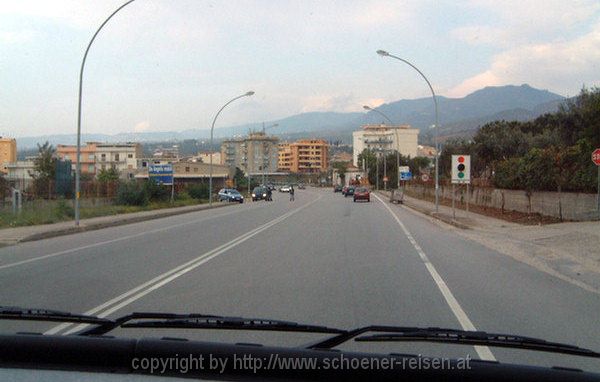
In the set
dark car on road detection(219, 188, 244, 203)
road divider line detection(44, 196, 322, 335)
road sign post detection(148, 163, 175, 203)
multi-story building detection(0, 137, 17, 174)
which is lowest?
dark car on road detection(219, 188, 244, 203)

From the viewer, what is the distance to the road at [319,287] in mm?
7961

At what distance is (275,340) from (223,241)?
14492 millimetres

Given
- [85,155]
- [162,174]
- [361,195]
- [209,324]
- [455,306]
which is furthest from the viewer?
[85,155]

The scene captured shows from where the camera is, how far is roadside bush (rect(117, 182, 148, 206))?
49.0 m

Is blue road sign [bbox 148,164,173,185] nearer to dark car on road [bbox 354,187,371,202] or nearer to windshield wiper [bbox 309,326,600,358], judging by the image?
dark car on road [bbox 354,187,371,202]

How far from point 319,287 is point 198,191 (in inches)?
2268

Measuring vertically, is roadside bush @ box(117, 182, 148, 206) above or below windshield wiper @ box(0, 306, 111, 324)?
below

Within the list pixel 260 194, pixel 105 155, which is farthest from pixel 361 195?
pixel 105 155

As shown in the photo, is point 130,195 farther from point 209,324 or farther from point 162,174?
point 209,324

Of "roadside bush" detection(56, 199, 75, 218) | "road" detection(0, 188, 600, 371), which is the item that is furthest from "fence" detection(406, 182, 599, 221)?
"roadside bush" detection(56, 199, 75, 218)

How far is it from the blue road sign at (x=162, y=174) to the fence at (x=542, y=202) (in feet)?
77.2

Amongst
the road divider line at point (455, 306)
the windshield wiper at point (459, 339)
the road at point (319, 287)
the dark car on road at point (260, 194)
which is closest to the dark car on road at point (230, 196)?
the dark car on road at point (260, 194)

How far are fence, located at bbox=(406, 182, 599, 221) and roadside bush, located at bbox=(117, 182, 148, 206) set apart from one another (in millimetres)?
23956

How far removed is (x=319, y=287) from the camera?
11.0 metres
